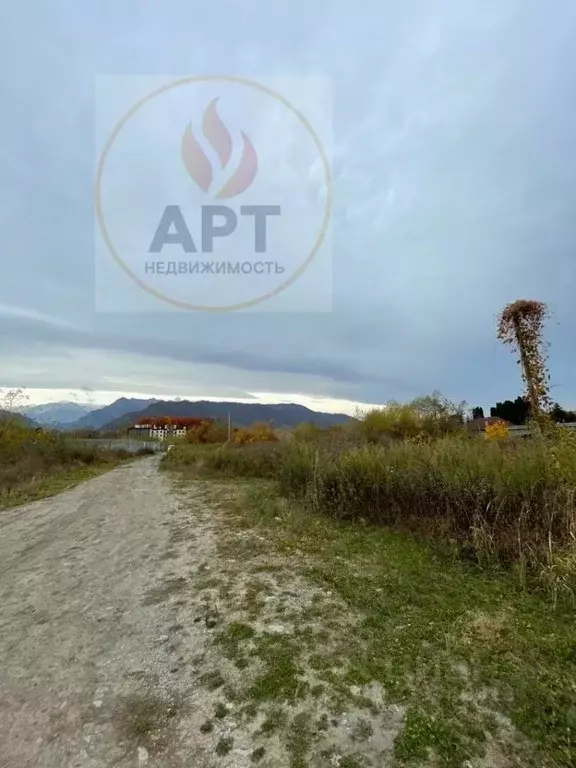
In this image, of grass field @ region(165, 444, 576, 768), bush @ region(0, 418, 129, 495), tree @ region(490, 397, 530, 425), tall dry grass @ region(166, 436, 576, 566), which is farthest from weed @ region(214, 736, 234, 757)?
tree @ region(490, 397, 530, 425)

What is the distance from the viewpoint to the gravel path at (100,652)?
1983 millimetres

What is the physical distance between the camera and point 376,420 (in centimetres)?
1641

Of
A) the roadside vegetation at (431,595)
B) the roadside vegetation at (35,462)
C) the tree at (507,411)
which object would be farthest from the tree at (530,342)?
the tree at (507,411)

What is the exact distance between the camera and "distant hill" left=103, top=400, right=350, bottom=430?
73.9 feet

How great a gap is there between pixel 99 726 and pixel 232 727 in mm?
639

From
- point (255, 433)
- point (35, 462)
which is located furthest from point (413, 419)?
point (35, 462)

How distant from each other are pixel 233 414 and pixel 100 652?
2981 cm

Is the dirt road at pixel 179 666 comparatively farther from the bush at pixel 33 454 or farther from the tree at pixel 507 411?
the tree at pixel 507 411

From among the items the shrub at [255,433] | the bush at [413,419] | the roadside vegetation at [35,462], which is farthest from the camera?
the shrub at [255,433]

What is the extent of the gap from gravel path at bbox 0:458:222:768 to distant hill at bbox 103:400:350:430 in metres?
14.3

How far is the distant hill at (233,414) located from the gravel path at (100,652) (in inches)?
562

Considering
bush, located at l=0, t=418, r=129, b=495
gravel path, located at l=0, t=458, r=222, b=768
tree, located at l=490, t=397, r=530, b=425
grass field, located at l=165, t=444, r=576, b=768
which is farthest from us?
tree, located at l=490, t=397, r=530, b=425

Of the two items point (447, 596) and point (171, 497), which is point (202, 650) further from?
point (171, 497)

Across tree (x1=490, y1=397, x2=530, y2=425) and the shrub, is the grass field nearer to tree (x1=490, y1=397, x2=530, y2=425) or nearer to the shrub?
the shrub
